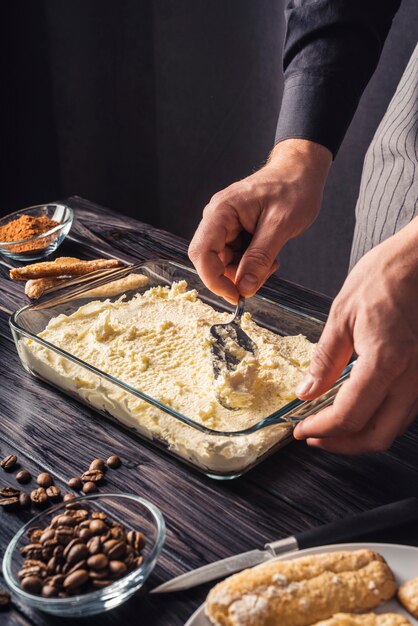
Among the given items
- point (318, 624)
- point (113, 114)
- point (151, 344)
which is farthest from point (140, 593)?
point (113, 114)

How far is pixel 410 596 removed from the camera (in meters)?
0.84

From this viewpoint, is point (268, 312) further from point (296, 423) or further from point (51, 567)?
point (51, 567)

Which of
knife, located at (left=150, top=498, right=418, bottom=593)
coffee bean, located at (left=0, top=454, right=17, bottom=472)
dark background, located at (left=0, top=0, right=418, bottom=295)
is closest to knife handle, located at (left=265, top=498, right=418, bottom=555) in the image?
knife, located at (left=150, top=498, right=418, bottom=593)

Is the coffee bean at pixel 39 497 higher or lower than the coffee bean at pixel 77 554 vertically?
lower

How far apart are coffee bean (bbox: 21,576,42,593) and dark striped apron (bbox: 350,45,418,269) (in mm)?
1090

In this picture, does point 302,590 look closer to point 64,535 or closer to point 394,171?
point 64,535

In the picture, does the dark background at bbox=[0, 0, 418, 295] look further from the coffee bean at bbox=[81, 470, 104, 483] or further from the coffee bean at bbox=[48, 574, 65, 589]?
the coffee bean at bbox=[48, 574, 65, 589]

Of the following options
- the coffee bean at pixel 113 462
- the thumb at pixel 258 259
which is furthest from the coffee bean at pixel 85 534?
the thumb at pixel 258 259

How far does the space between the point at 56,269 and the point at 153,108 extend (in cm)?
199

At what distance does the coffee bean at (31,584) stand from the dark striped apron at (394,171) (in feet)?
3.58

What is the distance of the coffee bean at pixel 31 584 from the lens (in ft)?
2.80

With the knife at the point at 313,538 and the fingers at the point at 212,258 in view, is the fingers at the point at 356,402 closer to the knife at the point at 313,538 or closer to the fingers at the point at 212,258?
the knife at the point at 313,538

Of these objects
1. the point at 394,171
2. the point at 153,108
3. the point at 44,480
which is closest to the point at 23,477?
the point at 44,480

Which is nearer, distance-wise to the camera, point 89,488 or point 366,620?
point 366,620
